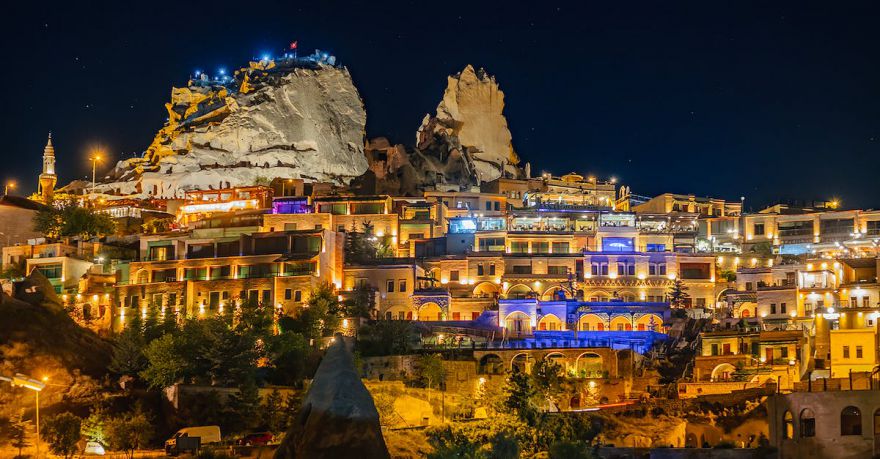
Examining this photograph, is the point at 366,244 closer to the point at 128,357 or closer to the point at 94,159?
the point at 128,357

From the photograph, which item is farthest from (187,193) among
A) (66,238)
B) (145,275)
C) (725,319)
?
(725,319)

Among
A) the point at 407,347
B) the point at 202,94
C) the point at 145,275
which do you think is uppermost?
the point at 202,94

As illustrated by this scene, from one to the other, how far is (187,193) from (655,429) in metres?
56.7

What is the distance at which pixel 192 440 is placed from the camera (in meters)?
43.9

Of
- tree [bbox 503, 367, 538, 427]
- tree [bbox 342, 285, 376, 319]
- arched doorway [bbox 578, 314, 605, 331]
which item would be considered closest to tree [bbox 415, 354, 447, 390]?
tree [bbox 503, 367, 538, 427]

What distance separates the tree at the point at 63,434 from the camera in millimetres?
43250

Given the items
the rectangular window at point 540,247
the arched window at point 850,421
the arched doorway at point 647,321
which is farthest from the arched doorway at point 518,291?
the arched window at point 850,421

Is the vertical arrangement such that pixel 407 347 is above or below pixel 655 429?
above

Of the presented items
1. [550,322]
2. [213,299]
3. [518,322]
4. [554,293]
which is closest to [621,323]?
[550,322]

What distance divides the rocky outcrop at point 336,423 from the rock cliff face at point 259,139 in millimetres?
76313

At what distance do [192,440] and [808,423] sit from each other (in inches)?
1065

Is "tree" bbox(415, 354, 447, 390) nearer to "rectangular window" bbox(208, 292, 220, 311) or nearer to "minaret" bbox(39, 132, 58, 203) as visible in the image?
"rectangular window" bbox(208, 292, 220, 311)

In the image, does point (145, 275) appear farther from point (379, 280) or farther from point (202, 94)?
point (202, 94)

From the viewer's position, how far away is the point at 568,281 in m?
75.6
